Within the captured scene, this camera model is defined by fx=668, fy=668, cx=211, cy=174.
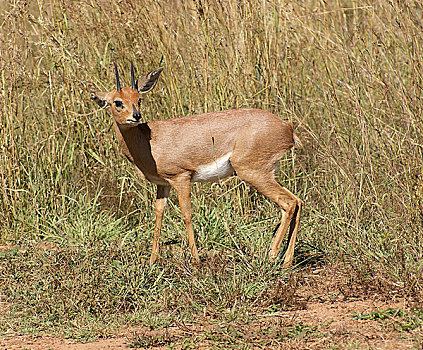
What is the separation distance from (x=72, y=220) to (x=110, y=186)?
528 mm

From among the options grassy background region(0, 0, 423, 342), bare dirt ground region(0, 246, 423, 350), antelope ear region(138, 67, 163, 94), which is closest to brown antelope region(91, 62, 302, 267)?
antelope ear region(138, 67, 163, 94)

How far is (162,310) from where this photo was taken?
4.14 m

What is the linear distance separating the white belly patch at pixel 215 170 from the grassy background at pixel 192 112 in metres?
0.46

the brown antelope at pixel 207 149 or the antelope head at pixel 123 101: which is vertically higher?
the antelope head at pixel 123 101

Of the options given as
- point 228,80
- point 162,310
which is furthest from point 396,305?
point 228,80

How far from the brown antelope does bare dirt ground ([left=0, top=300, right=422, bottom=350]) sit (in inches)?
36.2

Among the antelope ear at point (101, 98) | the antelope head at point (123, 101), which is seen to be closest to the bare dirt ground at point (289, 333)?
the antelope head at point (123, 101)

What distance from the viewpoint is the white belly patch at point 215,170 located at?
4.97 m

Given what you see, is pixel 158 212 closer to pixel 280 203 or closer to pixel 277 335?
pixel 280 203

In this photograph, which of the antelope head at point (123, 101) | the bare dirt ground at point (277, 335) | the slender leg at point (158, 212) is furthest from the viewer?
the slender leg at point (158, 212)

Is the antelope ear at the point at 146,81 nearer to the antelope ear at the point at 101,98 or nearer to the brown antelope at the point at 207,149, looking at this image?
the brown antelope at the point at 207,149

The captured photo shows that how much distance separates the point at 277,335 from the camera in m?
3.63

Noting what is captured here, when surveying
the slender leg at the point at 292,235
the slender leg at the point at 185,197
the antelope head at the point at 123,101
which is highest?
the antelope head at the point at 123,101

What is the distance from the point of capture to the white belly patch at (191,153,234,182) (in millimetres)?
4969
